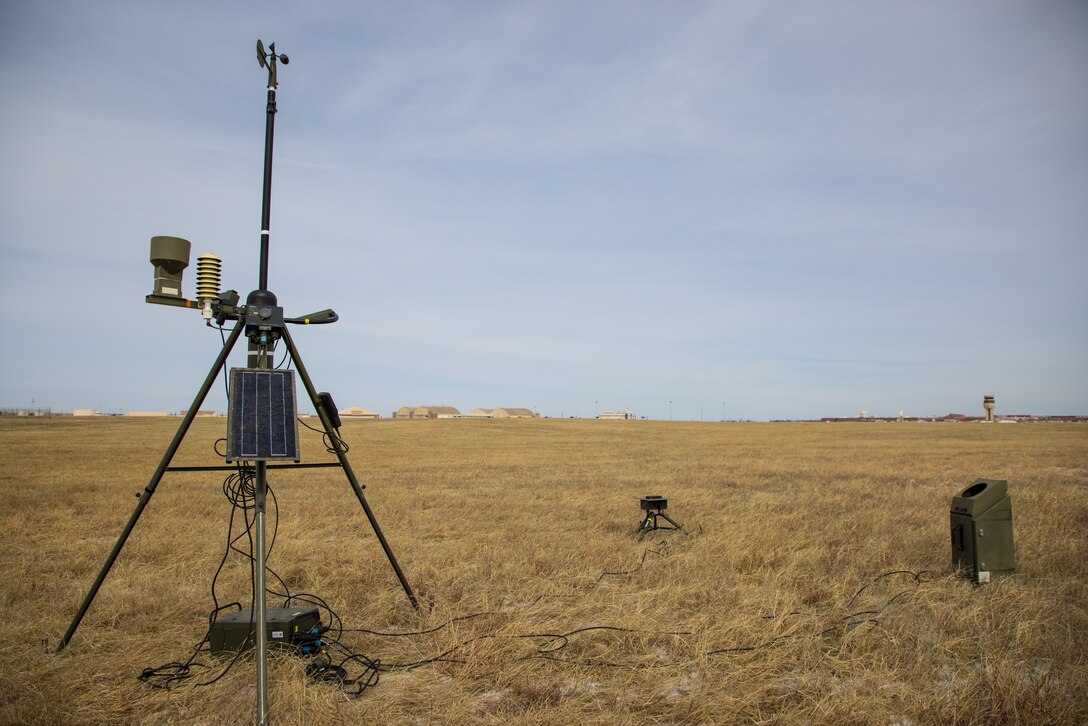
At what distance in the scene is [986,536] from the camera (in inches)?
271

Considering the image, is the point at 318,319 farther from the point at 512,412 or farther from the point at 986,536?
the point at 512,412

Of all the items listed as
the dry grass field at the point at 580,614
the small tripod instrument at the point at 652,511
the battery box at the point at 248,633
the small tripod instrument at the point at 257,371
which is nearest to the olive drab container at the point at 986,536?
the dry grass field at the point at 580,614

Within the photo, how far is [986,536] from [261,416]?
7316mm

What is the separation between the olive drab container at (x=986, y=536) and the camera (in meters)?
6.82

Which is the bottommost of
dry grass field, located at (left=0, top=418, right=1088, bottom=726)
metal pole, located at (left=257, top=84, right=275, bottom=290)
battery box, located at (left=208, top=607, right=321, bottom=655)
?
dry grass field, located at (left=0, top=418, right=1088, bottom=726)

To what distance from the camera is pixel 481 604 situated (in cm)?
622

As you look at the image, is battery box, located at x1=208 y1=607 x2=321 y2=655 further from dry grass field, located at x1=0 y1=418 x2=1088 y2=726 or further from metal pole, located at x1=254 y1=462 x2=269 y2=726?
metal pole, located at x1=254 y1=462 x2=269 y2=726

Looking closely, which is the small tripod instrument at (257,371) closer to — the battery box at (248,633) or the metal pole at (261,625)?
the metal pole at (261,625)

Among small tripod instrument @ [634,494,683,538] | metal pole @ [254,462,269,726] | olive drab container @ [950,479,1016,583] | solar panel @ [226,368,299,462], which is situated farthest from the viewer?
small tripod instrument @ [634,494,683,538]

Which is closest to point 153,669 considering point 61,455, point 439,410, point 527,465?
point 527,465

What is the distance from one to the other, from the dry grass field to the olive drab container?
0.23m

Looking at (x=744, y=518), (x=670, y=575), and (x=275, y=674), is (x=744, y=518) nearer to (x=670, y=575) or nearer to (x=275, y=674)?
(x=670, y=575)

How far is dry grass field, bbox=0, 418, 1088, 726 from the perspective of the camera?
408 cm

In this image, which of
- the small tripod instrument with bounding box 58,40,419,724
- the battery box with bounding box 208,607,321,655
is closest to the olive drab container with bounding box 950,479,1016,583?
the battery box with bounding box 208,607,321,655
